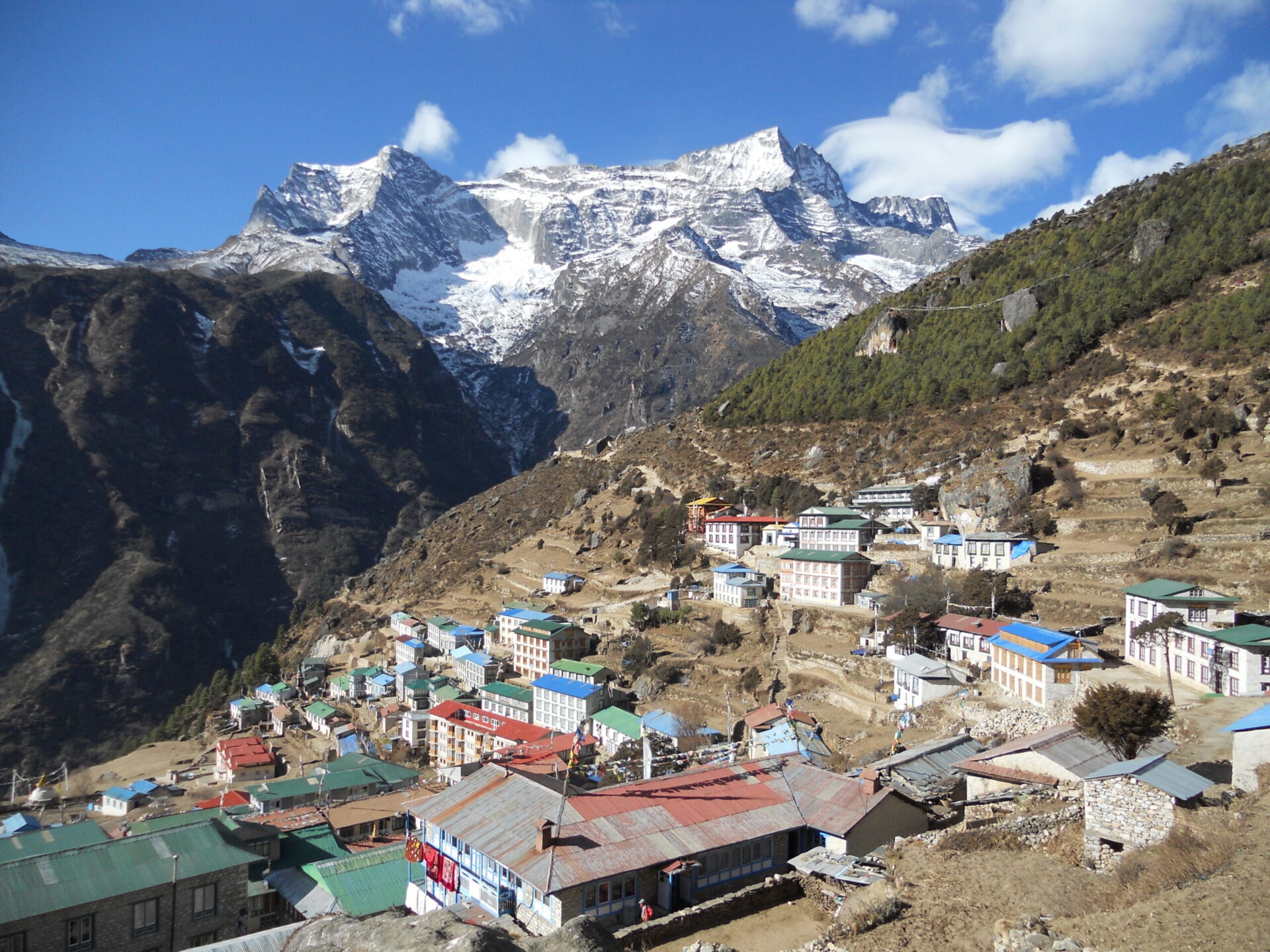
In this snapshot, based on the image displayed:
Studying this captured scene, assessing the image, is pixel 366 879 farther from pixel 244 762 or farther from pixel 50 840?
pixel 244 762

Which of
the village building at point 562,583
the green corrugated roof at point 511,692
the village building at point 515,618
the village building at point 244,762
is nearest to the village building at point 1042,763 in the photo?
the green corrugated roof at point 511,692

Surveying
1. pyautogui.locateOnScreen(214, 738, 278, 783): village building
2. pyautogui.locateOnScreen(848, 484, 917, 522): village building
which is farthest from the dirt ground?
pyautogui.locateOnScreen(214, 738, 278, 783): village building

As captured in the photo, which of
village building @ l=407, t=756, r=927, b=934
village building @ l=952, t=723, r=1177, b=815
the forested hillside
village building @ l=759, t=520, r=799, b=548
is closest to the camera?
village building @ l=407, t=756, r=927, b=934

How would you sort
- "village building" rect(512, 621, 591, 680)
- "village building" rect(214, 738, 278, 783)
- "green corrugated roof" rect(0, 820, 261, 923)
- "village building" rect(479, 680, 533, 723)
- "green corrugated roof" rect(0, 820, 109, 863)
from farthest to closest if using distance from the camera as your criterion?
1. "village building" rect(512, 621, 591, 680)
2. "village building" rect(214, 738, 278, 783)
3. "village building" rect(479, 680, 533, 723)
4. "green corrugated roof" rect(0, 820, 109, 863)
5. "green corrugated roof" rect(0, 820, 261, 923)

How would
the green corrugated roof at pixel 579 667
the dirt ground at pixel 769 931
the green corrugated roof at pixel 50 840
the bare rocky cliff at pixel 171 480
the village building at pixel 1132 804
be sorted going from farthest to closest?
the bare rocky cliff at pixel 171 480
the green corrugated roof at pixel 579 667
the green corrugated roof at pixel 50 840
the dirt ground at pixel 769 931
the village building at pixel 1132 804

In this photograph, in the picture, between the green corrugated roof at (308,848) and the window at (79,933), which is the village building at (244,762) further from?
the window at (79,933)

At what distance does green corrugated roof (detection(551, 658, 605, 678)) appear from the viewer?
43.5m

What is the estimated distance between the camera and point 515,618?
5462 centimetres

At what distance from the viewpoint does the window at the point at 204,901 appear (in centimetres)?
1811

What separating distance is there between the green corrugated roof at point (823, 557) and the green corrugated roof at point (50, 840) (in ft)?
107

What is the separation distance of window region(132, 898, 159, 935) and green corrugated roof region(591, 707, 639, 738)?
65.1 feet

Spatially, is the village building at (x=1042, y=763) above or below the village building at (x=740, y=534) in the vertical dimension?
below

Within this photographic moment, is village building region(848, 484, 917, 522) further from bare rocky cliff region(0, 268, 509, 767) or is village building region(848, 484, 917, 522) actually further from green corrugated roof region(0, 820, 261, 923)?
bare rocky cliff region(0, 268, 509, 767)

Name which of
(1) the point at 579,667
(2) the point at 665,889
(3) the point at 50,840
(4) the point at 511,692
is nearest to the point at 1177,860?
(2) the point at 665,889
